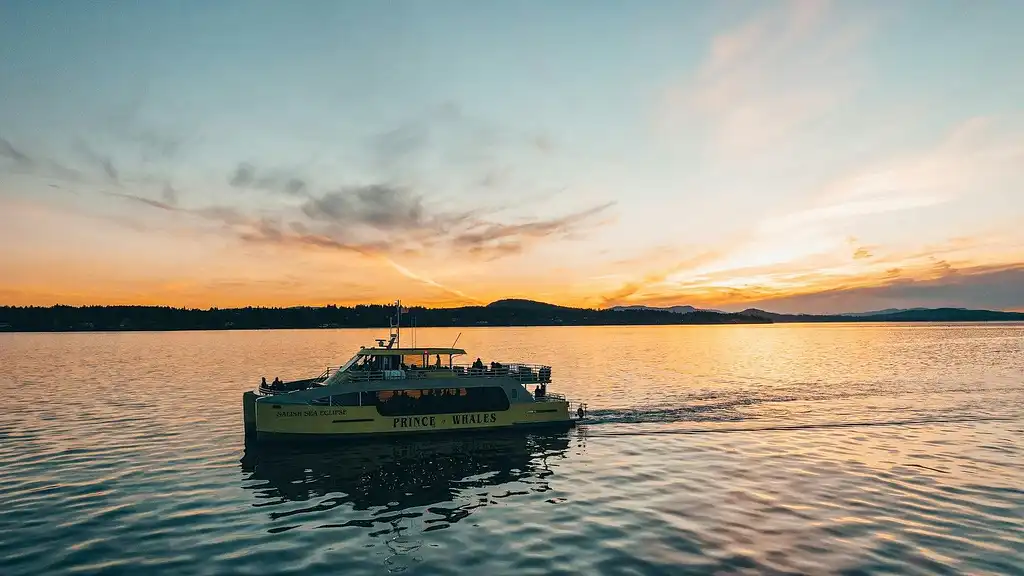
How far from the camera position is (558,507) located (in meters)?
21.1

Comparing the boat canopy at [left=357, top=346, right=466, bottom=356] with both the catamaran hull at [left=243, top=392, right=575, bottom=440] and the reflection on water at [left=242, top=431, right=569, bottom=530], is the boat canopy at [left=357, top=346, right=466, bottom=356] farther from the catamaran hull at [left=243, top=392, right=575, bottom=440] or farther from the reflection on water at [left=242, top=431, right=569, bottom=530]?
the reflection on water at [left=242, top=431, right=569, bottom=530]

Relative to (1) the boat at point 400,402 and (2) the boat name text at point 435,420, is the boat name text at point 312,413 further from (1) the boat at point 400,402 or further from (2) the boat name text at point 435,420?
(2) the boat name text at point 435,420

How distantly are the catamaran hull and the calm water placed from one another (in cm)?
132

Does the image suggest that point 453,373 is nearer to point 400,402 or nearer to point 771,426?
point 400,402

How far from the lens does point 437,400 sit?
114 ft

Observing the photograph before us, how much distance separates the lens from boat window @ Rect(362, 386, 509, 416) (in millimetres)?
33375

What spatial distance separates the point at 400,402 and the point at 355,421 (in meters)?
2.79

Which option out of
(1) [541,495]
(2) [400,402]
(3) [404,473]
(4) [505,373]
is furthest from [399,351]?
(1) [541,495]

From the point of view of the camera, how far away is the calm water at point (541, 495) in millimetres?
16312

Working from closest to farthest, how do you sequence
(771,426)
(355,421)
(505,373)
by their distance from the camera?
(355,421) < (771,426) < (505,373)

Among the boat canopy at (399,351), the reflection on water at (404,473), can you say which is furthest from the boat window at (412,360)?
the reflection on water at (404,473)

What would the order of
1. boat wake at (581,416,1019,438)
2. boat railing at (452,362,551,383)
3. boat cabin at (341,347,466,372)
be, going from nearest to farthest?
boat cabin at (341,347,466,372) < boat wake at (581,416,1019,438) < boat railing at (452,362,551,383)

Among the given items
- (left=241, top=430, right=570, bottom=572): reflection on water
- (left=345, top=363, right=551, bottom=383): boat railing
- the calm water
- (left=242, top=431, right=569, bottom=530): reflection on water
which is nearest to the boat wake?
the calm water

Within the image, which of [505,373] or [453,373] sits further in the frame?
[505,373]
